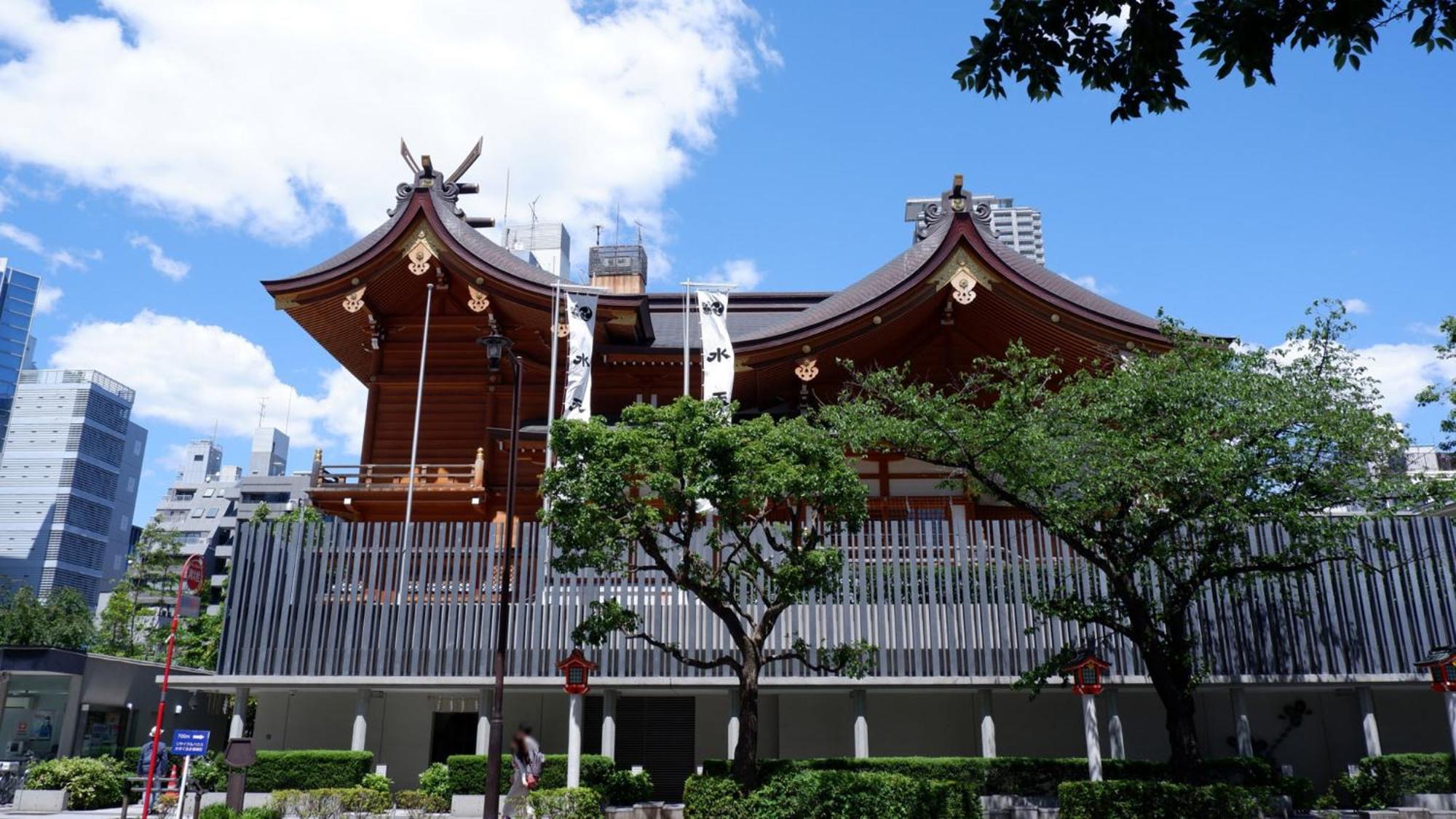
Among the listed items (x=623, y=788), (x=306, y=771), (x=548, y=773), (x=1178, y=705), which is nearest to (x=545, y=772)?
(x=548, y=773)

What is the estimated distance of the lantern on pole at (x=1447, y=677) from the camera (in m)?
20.4

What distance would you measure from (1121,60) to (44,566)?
15793 centimetres

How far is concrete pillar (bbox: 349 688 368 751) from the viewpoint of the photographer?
70.5ft

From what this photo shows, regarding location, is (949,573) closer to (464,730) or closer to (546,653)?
(546,653)

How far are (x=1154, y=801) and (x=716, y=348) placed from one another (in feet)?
45.6

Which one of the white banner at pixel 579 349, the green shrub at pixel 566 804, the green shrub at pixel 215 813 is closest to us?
the green shrub at pixel 215 813

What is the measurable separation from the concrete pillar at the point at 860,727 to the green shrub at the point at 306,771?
9.67 m

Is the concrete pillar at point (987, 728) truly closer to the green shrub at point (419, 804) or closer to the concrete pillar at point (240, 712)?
the green shrub at point (419, 804)

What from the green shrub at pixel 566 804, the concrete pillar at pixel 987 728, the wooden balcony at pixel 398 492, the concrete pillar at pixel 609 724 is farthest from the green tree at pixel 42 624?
the concrete pillar at pixel 987 728

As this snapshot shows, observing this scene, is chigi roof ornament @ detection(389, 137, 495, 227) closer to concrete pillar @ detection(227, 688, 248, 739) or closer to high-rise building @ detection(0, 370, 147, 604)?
concrete pillar @ detection(227, 688, 248, 739)

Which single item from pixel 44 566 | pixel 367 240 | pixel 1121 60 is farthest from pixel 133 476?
pixel 1121 60

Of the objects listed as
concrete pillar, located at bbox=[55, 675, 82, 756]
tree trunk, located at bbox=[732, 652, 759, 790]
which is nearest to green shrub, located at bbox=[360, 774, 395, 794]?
tree trunk, located at bbox=[732, 652, 759, 790]

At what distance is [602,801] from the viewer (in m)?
19.6

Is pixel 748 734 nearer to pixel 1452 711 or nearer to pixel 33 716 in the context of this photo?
pixel 1452 711
